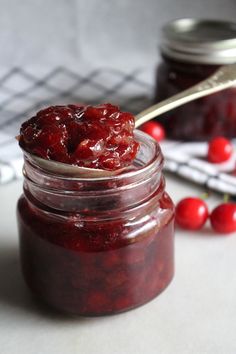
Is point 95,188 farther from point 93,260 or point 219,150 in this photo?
point 219,150

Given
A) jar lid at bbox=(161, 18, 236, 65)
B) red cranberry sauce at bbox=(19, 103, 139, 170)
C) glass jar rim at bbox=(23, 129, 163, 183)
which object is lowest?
jar lid at bbox=(161, 18, 236, 65)

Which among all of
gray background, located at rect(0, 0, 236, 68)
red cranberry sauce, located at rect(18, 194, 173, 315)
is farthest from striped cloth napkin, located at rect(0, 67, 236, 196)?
red cranberry sauce, located at rect(18, 194, 173, 315)

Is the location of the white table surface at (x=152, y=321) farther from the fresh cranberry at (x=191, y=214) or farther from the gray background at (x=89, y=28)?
the gray background at (x=89, y=28)

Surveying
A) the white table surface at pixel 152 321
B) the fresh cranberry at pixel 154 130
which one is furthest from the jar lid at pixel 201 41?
the white table surface at pixel 152 321

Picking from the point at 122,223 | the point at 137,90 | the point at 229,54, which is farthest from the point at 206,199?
the point at 137,90

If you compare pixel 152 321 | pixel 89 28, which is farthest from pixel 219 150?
pixel 89 28

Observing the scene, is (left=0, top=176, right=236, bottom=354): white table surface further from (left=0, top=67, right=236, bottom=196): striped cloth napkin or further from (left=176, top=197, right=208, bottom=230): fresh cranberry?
(left=0, top=67, right=236, bottom=196): striped cloth napkin
